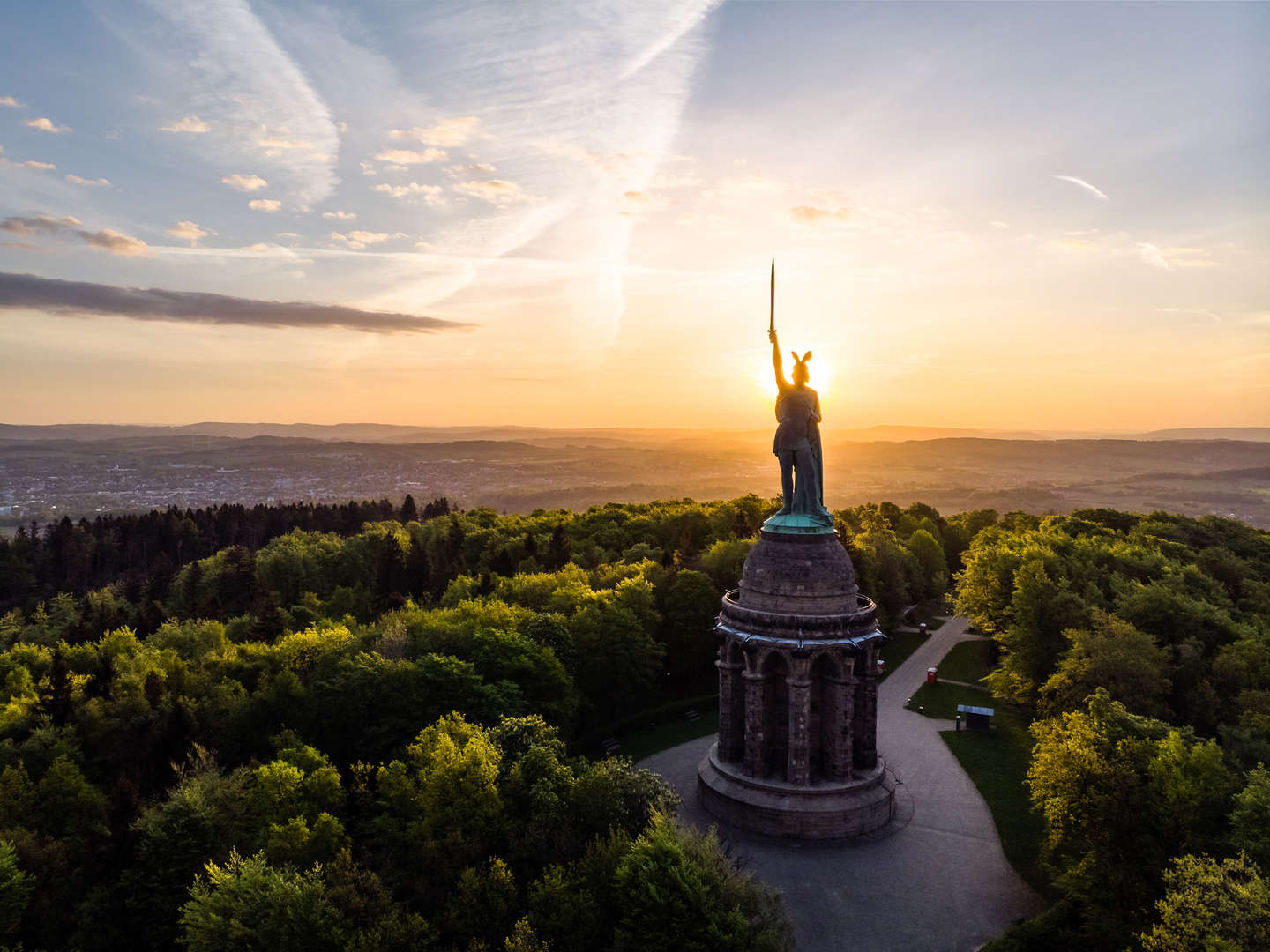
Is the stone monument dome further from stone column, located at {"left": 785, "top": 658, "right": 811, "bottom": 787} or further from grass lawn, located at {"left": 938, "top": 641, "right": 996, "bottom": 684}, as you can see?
grass lawn, located at {"left": 938, "top": 641, "right": 996, "bottom": 684}

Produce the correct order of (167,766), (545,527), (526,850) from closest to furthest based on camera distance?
1. (526,850)
2. (167,766)
3. (545,527)

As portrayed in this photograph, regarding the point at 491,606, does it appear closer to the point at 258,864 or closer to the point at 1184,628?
the point at 258,864

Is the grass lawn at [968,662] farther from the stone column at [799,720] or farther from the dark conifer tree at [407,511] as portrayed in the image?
the dark conifer tree at [407,511]

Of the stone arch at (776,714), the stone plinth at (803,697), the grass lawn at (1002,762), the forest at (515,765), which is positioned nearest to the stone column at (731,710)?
the stone plinth at (803,697)

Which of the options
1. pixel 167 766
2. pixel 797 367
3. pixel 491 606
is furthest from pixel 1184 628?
pixel 167 766

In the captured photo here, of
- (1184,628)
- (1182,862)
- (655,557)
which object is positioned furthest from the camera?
(655,557)

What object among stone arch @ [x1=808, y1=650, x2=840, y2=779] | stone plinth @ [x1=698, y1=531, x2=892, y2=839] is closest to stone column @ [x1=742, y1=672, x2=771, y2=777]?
stone plinth @ [x1=698, y1=531, x2=892, y2=839]
